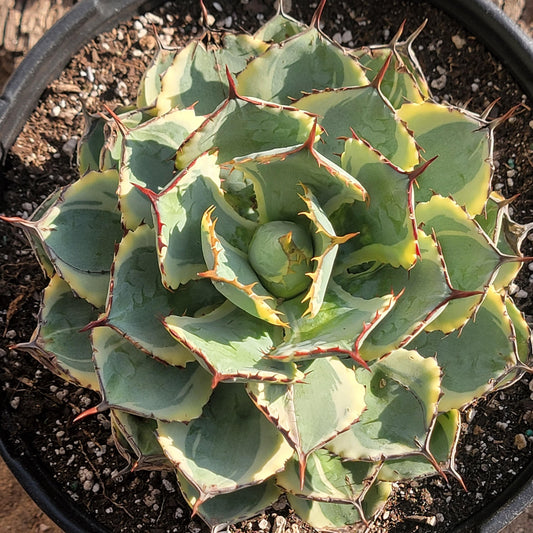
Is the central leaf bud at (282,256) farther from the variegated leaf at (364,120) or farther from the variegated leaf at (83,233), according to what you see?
the variegated leaf at (83,233)

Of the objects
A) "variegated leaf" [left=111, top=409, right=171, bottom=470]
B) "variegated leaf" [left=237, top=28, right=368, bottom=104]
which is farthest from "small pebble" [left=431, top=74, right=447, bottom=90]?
"variegated leaf" [left=111, top=409, right=171, bottom=470]

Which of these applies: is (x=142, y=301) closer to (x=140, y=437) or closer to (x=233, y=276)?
(x=233, y=276)

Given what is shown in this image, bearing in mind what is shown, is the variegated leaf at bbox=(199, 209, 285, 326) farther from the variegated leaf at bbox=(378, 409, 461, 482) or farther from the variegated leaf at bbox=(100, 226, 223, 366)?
the variegated leaf at bbox=(378, 409, 461, 482)

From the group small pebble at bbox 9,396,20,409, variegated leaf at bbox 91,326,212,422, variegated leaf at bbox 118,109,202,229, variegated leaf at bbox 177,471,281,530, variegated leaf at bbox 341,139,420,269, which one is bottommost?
small pebble at bbox 9,396,20,409

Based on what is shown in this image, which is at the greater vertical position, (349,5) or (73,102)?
(349,5)

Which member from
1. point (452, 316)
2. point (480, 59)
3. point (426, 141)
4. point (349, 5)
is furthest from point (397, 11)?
point (452, 316)

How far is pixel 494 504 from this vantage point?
1343 millimetres

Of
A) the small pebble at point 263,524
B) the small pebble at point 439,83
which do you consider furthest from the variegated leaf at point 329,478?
the small pebble at point 439,83

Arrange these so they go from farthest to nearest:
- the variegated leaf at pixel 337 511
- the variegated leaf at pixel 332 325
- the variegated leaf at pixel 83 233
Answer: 1. the variegated leaf at pixel 337 511
2. the variegated leaf at pixel 83 233
3. the variegated leaf at pixel 332 325

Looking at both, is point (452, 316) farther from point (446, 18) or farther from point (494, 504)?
point (446, 18)

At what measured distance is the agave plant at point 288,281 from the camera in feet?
2.85

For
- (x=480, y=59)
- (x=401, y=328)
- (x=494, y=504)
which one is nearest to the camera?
(x=401, y=328)

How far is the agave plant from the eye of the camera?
0.87 meters

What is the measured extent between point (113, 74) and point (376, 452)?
112cm
